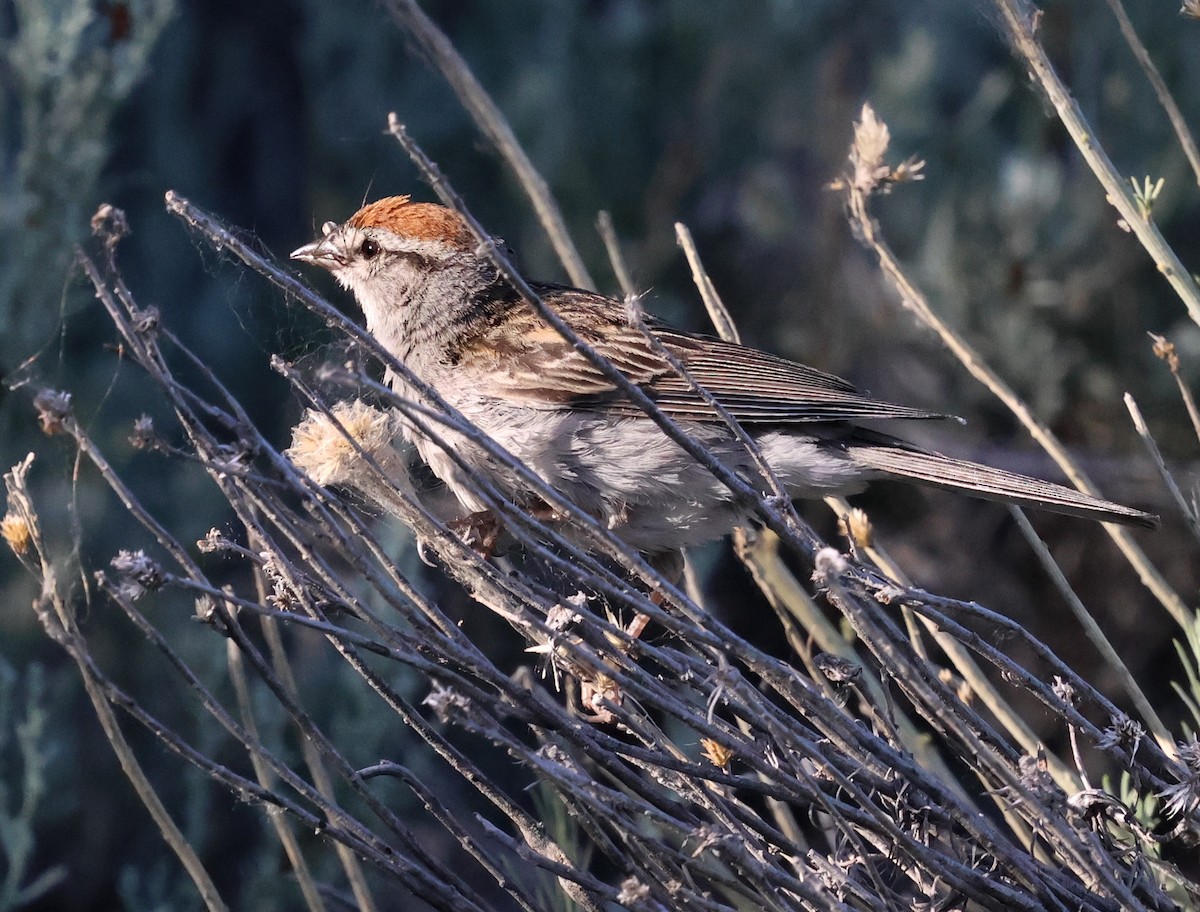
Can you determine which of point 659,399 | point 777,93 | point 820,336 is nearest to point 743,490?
point 659,399

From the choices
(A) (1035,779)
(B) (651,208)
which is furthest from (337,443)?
(B) (651,208)

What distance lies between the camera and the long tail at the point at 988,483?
2.86 m

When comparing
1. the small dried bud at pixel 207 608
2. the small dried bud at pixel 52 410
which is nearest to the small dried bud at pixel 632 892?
the small dried bud at pixel 207 608

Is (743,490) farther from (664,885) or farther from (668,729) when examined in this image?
(668,729)

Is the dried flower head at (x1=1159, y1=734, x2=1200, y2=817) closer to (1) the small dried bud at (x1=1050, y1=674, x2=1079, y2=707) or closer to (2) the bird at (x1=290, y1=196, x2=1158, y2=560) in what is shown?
(1) the small dried bud at (x1=1050, y1=674, x2=1079, y2=707)

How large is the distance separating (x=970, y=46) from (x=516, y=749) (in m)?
6.50

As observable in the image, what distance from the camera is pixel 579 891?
2426mm

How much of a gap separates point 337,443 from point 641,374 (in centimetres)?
160

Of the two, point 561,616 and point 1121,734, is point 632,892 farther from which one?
point 1121,734

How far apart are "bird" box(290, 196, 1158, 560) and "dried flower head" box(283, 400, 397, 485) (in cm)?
62

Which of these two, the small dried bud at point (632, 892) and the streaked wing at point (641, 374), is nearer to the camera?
the small dried bud at point (632, 892)

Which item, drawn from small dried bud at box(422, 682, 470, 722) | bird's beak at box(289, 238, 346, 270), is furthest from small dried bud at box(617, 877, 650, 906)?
bird's beak at box(289, 238, 346, 270)

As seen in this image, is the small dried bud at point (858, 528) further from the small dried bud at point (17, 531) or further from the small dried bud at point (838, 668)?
the small dried bud at point (17, 531)

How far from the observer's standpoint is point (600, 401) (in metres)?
3.76
